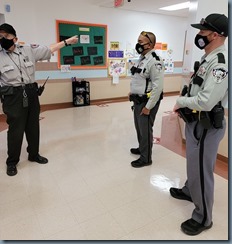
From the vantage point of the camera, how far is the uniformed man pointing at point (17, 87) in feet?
7.22

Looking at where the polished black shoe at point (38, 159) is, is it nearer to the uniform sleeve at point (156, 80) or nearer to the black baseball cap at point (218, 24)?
the uniform sleeve at point (156, 80)

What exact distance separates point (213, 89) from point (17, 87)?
76.3 inches

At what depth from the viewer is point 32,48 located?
2426mm

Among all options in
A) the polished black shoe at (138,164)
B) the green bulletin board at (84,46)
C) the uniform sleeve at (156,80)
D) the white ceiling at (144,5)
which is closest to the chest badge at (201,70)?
the uniform sleeve at (156,80)

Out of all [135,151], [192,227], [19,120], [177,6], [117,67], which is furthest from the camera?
[117,67]

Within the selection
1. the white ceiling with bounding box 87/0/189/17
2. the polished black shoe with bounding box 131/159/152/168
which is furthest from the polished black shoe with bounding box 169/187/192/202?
the white ceiling with bounding box 87/0/189/17

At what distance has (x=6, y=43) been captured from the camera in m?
2.16

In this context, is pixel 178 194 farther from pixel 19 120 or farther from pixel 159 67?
pixel 19 120

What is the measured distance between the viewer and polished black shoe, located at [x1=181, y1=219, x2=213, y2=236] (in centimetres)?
165

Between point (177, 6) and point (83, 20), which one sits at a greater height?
point (177, 6)

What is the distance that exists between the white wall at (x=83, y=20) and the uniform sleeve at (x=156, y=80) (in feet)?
11.8

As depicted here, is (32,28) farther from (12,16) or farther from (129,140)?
(129,140)

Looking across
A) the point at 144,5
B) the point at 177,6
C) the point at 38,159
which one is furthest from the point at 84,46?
the point at 38,159

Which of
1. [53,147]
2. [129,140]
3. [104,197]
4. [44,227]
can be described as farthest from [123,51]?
[44,227]
